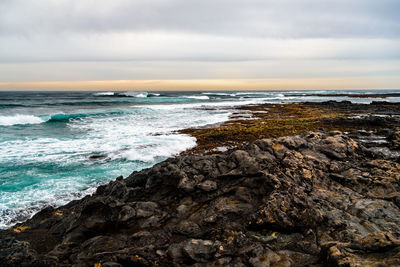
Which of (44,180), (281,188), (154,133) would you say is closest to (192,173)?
(281,188)

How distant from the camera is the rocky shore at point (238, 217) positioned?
4309 millimetres

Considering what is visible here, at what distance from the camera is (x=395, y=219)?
5.04m

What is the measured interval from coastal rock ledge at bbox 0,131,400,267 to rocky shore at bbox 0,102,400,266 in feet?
0.07

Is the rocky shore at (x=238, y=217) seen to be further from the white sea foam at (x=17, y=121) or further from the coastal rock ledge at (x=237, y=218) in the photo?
the white sea foam at (x=17, y=121)

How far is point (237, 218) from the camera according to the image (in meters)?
5.49

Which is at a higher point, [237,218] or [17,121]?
[17,121]

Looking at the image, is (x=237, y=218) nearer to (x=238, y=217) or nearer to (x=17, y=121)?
(x=238, y=217)

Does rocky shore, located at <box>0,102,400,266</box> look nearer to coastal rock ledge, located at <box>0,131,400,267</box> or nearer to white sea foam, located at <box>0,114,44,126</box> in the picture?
coastal rock ledge, located at <box>0,131,400,267</box>

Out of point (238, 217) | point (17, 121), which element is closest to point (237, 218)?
point (238, 217)

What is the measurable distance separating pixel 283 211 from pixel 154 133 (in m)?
16.5

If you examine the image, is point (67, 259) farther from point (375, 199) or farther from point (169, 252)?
point (375, 199)

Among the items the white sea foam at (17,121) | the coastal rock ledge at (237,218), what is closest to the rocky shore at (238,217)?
the coastal rock ledge at (237,218)

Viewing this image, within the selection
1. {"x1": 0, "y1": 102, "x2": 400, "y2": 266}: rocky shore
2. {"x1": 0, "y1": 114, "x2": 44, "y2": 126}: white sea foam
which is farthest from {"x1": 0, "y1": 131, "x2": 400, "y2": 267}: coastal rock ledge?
{"x1": 0, "y1": 114, "x2": 44, "y2": 126}: white sea foam

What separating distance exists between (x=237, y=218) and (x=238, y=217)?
4 centimetres
